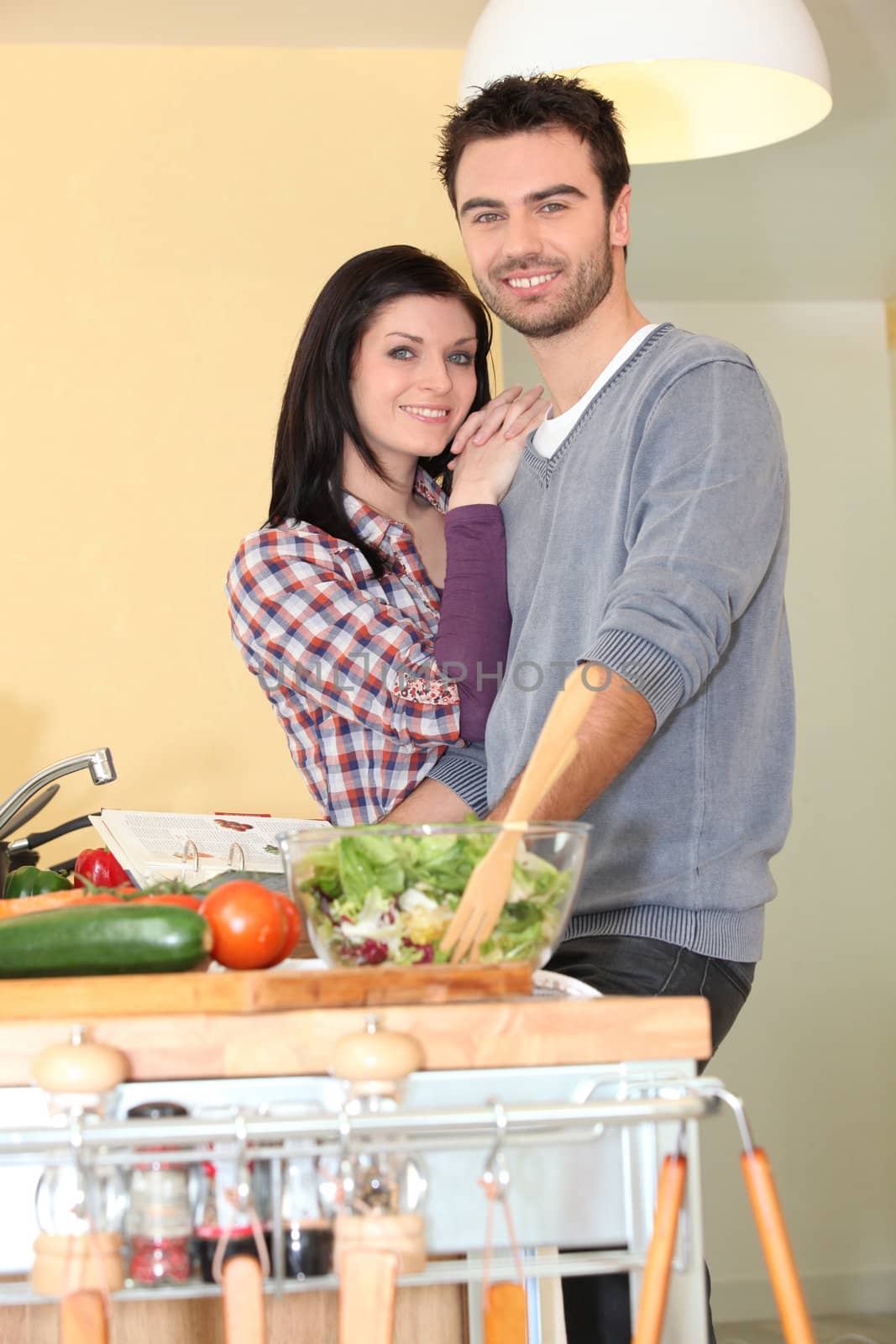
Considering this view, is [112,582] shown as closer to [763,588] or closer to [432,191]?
[432,191]

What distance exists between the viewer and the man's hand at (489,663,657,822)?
119 centimetres

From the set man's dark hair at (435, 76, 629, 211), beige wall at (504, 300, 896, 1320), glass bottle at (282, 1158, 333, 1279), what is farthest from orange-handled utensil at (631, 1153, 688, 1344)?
beige wall at (504, 300, 896, 1320)

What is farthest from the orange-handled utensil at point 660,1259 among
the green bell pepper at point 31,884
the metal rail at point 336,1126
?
the green bell pepper at point 31,884

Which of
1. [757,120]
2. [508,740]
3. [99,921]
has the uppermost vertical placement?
[757,120]

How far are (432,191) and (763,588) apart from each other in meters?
1.73

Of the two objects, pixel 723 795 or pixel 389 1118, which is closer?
pixel 389 1118

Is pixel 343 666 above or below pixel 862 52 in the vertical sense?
below

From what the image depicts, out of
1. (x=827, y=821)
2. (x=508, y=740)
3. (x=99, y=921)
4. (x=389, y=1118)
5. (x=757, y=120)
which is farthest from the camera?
(x=827, y=821)

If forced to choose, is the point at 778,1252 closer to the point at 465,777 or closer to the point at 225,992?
the point at 225,992

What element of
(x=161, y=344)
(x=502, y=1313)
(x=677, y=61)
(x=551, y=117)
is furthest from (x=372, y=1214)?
(x=161, y=344)

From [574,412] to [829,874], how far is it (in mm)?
3010

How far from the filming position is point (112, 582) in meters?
2.87

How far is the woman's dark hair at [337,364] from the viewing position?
2039mm

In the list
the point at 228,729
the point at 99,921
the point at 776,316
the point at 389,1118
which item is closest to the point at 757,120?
the point at 228,729
